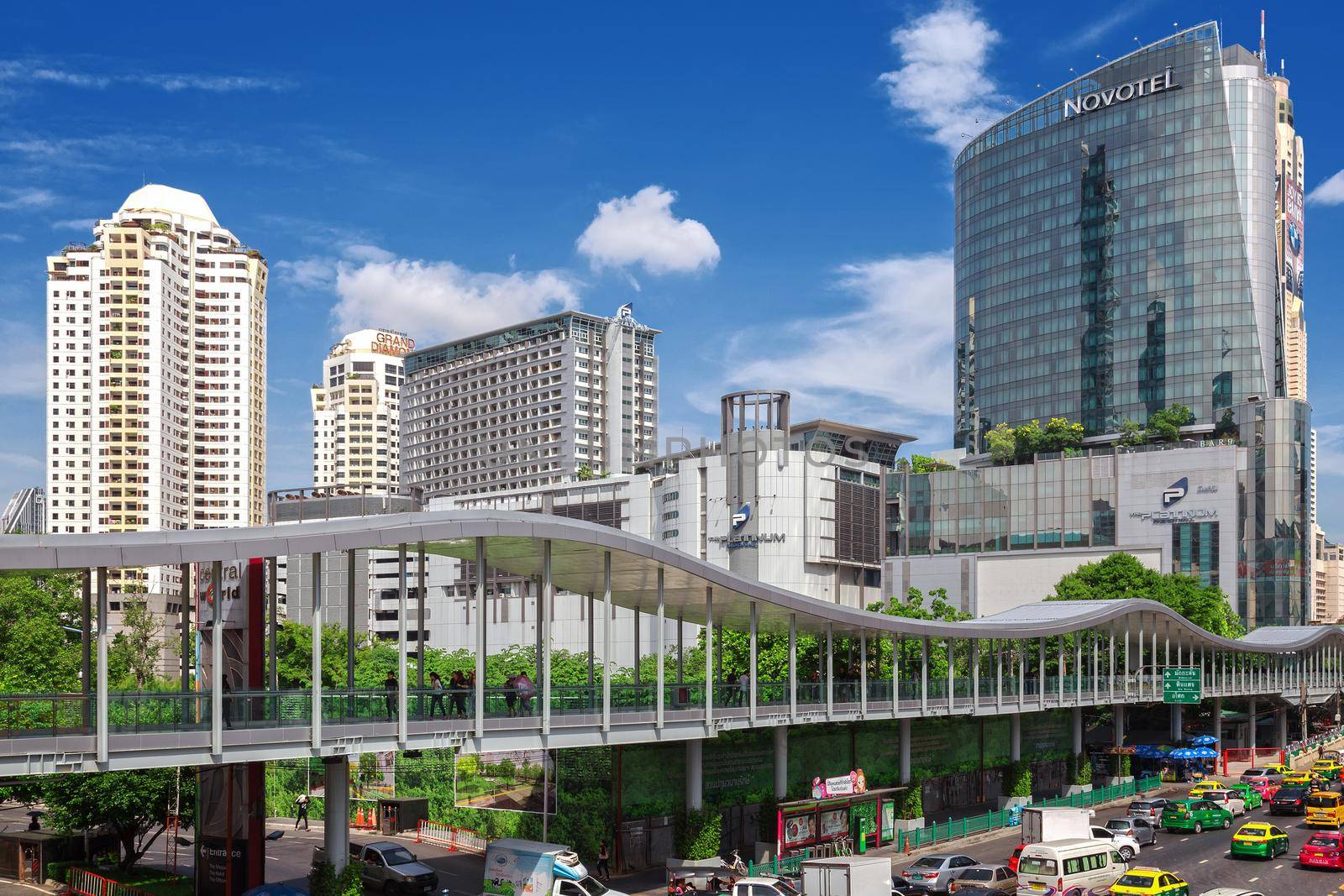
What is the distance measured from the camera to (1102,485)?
15438 centimetres

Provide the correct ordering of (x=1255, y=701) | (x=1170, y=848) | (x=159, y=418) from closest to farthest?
(x=1170, y=848) < (x=1255, y=701) < (x=159, y=418)

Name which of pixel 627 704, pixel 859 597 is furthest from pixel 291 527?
pixel 859 597

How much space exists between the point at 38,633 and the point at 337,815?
200 feet

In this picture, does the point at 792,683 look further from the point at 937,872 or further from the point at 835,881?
the point at 835,881

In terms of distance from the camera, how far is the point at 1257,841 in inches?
1939

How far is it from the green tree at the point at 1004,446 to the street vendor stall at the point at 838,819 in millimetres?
116424

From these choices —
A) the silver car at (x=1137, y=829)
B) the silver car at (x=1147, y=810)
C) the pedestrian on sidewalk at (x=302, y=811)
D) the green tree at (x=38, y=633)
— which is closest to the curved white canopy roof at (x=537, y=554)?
the silver car at (x=1147, y=810)

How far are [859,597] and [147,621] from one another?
269 ft

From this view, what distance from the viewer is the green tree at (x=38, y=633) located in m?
82.9

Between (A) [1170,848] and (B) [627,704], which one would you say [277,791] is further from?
(A) [1170,848]

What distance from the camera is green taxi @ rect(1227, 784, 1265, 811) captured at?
65.2 metres

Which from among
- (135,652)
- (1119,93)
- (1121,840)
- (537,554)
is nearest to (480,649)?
(537,554)

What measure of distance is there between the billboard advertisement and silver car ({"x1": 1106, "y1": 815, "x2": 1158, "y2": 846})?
2276cm

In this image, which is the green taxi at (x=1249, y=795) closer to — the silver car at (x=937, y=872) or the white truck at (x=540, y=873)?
the silver car at (x=937, y=872)
